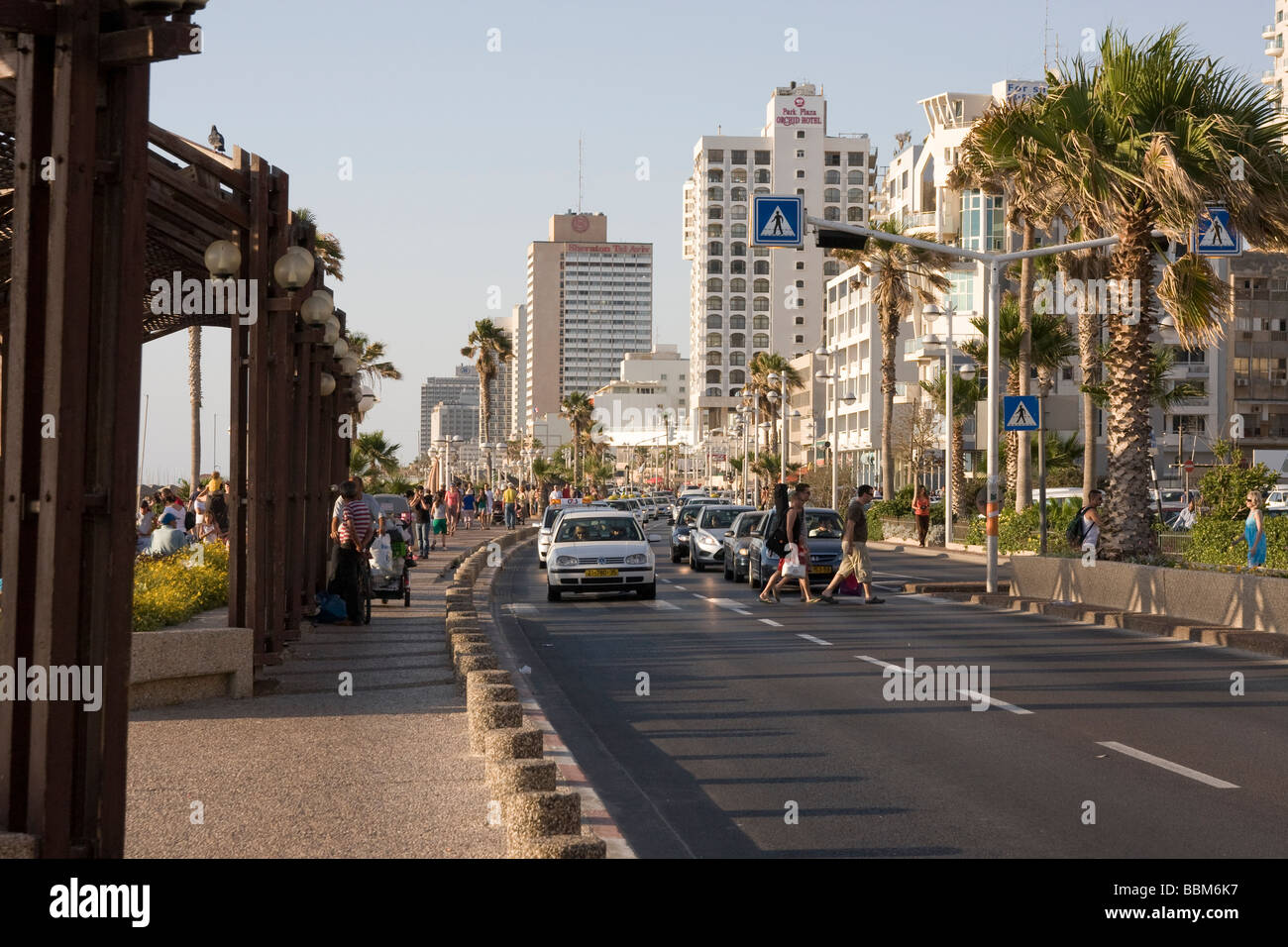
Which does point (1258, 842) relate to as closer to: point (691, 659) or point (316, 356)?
point (691, 659)

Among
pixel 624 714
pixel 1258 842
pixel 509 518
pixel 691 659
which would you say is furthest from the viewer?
pixel 509 518

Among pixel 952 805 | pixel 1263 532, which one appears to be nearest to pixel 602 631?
pixel 1263 532

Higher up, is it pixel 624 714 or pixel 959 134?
pixel 959 134

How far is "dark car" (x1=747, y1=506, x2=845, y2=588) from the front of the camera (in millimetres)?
27750

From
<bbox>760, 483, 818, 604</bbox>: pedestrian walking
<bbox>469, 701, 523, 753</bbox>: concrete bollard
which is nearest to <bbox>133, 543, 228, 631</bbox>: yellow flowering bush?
<bbox>469, 701, 523, 753</bbox>: concrete bollard

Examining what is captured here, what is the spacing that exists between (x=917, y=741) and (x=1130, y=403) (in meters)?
14.2

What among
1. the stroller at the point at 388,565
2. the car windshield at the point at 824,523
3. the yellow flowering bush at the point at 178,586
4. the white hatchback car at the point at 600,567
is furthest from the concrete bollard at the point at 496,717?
the car windshield at the point at 824,523

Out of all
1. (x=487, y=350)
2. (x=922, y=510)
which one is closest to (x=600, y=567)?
(x=922, y=510)

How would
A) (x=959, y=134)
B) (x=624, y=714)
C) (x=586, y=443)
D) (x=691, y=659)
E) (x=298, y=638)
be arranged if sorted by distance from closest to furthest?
1. (x=624, y=714)
2. (x=691, y=659)
3. (x=298, y=638)
4. (x=959, y=134)
5. (x=586, y=443)

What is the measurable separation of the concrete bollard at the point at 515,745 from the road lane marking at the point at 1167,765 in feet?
13.6

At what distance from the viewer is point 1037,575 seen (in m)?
25.7

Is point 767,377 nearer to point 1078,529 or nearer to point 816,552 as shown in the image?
point 816,552

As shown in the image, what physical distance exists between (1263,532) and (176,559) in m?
15.0

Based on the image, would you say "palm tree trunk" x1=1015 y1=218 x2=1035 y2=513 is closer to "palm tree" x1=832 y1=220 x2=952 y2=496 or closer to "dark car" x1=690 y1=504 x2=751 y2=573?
"dark car" x1=690 y1=504 x2=751 y2=573
